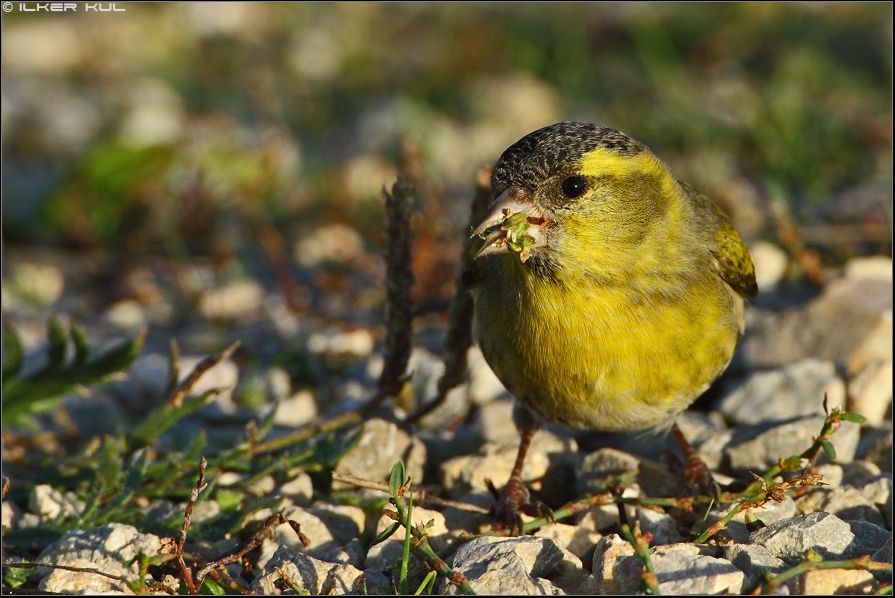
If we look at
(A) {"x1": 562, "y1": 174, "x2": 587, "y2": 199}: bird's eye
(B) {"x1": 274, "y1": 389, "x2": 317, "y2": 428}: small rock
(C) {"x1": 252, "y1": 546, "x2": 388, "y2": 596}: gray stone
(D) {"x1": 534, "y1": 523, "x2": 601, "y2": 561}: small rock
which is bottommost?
(D) {"x1": 534, "y1": 523, "x2": 601, "y2": 561}: small rock

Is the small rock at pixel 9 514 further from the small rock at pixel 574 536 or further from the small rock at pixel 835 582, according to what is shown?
the small rock at pixel 835 582

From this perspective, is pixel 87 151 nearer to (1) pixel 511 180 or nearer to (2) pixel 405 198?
(2) pixel 405 198

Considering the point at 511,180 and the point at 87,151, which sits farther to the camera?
the point at 87,151

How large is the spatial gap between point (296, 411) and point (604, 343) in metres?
2.04

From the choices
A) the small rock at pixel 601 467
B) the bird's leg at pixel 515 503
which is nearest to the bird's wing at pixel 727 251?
the small rock at pixel 601 467

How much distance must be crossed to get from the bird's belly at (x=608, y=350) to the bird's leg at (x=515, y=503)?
31 centimetres

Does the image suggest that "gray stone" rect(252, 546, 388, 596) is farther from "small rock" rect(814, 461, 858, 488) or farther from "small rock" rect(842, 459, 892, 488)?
"small rock" rect(842, 459, 892, 488)

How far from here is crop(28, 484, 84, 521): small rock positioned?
4.36 m

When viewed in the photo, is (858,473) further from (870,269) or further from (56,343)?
(56,343)

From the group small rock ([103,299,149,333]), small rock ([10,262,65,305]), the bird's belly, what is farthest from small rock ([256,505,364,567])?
small rock ([10,262,65,305])

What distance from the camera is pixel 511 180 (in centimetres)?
404

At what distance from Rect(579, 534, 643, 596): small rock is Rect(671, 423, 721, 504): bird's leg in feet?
2.27

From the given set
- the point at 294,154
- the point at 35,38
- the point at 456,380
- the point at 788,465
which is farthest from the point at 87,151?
the point at 788,465

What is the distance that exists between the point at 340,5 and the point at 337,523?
8152mm
